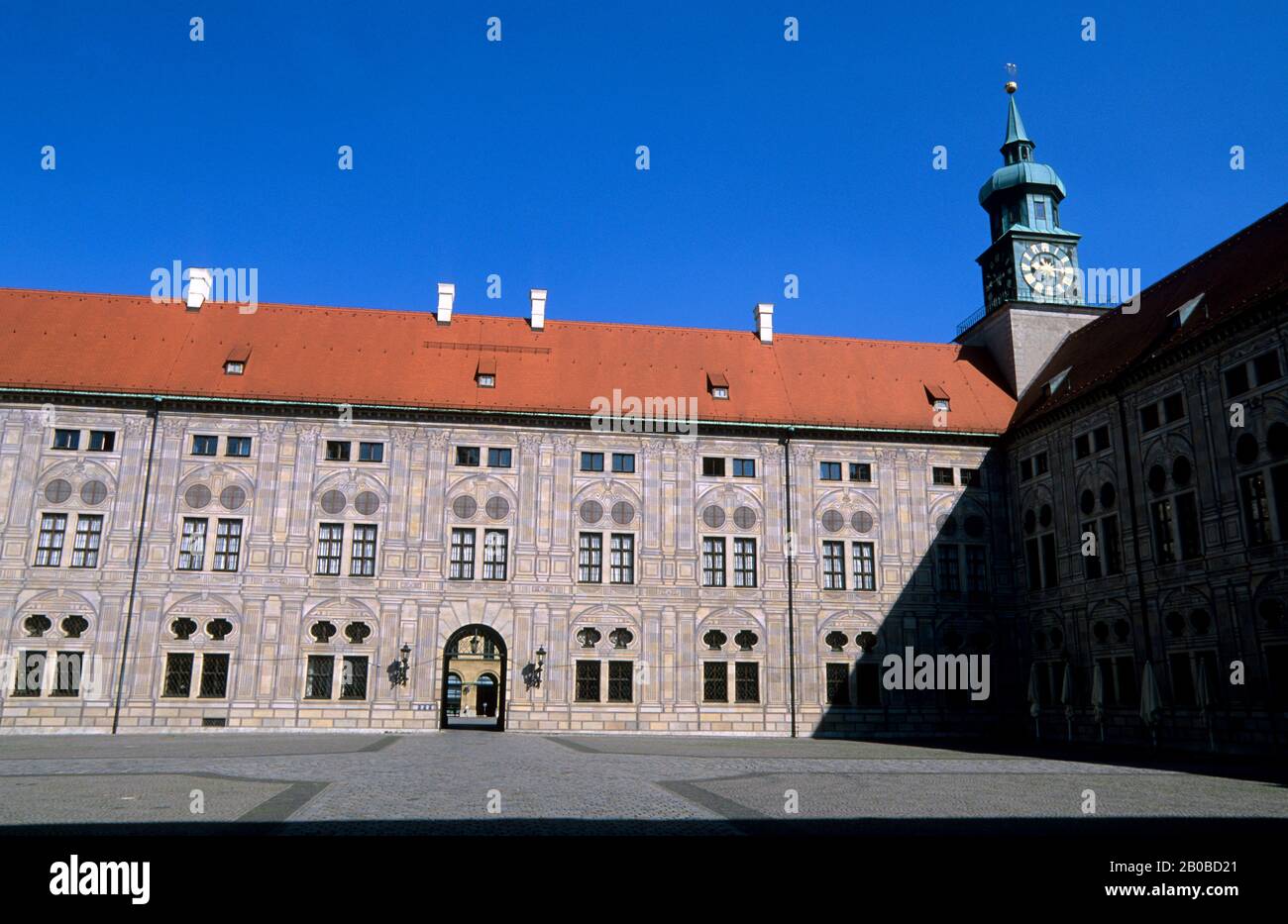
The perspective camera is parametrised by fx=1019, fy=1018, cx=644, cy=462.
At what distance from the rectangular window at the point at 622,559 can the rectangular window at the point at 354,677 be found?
973cm

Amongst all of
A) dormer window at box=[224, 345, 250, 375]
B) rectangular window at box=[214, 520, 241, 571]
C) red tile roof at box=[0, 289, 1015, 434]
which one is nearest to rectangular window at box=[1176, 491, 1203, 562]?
red tile roof at box=[0, 289, 1015, 434]

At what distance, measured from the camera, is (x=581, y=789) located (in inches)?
674

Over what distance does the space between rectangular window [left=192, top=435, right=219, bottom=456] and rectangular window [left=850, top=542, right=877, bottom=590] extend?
24922mm

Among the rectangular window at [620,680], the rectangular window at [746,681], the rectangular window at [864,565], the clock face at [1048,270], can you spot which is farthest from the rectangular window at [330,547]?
the clock face at [1048,270]

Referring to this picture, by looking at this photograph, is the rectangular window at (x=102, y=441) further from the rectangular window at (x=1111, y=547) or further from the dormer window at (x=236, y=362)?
the rectangular window at (x=1111, y=547)

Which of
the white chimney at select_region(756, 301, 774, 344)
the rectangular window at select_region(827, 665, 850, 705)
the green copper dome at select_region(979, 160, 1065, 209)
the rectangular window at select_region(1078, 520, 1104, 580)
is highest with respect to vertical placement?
the green copper dome at select_region(979, 160, 1065, 209)

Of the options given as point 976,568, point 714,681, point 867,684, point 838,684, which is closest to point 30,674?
point 714,681

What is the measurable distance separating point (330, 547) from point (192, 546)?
4.89 metres

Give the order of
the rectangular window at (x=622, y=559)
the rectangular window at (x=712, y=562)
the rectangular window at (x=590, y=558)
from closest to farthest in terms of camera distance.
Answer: the rectangular window at (x=590, y=558), the rectangular window at (x=622, y=559), the rectangular window at (x=712, y=562)

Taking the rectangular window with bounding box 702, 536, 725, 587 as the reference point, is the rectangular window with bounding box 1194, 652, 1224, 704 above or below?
below

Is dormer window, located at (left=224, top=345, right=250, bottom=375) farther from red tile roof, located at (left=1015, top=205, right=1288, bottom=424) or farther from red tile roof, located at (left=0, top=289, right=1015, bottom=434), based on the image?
red tile roof, located at (left=1015, top=205, right=1288, bottom=424)

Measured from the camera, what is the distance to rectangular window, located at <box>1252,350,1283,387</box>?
27828mm

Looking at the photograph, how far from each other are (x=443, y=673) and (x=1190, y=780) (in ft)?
83.5

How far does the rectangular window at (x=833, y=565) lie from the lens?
40.3 meters
